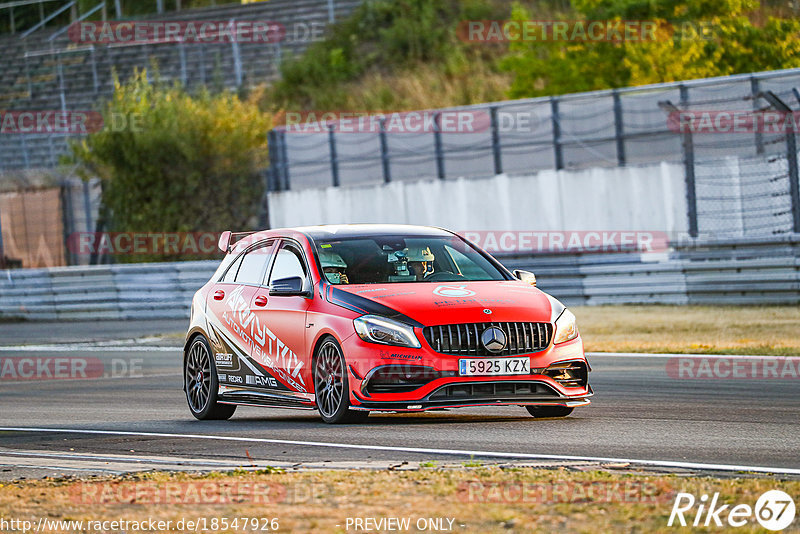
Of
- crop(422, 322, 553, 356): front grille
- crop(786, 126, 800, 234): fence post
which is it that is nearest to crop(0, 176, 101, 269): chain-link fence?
crop(786, 126, 800, 234): fence post

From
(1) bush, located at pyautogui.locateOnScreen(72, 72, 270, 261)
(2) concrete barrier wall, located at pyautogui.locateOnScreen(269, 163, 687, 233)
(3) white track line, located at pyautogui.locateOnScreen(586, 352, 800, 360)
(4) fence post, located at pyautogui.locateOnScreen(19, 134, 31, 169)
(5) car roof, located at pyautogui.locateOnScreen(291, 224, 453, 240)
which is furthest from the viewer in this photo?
(4) fence post, located at pyautogui.locateOnScreen(19, 134, 31, 169)

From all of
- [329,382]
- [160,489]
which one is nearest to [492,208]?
[329,382]

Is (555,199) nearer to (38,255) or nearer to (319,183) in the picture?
(319,183)

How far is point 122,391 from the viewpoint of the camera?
15.7m

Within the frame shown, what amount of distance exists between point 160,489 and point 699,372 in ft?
29.3

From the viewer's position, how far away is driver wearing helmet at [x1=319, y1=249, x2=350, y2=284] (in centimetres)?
1124

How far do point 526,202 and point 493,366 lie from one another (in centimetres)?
1901

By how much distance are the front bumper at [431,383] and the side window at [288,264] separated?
1358 mm

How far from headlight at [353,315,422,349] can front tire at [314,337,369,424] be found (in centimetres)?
27

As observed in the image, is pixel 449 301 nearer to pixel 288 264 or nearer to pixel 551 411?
pixel 551 411

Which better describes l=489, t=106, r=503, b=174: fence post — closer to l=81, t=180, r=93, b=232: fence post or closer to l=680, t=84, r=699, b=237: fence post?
l=680, t=84, r=699, b=237: fence post

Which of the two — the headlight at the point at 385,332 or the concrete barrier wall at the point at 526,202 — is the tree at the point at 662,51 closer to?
the concrete barrier wall at the point at 526,202

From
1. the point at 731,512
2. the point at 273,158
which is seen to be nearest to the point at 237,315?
the point at 731,512

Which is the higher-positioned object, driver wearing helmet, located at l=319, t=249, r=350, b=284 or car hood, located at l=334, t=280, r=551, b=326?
driver wearing helmet, located at l=319, t=249, r=350, b=284
